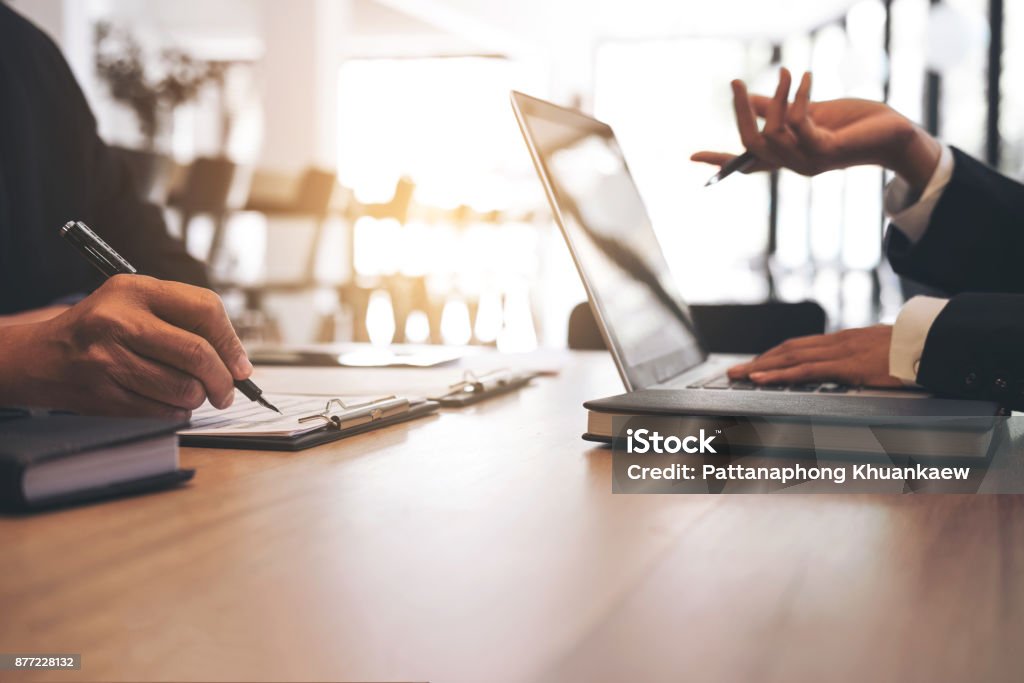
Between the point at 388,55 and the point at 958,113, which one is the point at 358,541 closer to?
the point at 958,113

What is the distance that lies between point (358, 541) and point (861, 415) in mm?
326

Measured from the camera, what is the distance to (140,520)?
1.32ft

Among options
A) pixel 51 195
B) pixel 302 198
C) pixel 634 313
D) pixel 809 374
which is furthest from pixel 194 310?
pixel 302 198

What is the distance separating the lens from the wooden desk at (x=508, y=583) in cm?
26

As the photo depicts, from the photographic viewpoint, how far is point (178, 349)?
53cm

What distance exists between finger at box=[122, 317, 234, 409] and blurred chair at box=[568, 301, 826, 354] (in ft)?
4.01

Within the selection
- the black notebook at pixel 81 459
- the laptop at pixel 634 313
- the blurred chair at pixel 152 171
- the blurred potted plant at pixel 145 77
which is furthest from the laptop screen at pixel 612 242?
the blurred potted plant at pixel 145 77

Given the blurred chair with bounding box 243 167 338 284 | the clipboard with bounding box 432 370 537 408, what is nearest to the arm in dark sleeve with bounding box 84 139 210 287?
the clipboard with bounding box 432 370 537 408

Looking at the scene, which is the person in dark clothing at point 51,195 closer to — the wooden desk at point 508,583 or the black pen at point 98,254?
the black pen at point 98,254

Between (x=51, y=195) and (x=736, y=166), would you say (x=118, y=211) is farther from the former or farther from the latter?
(x=736, y=166)

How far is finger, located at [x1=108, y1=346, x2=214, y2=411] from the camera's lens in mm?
539

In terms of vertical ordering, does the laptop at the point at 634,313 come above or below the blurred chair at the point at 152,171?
below

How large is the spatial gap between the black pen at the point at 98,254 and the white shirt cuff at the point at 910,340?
0.55m

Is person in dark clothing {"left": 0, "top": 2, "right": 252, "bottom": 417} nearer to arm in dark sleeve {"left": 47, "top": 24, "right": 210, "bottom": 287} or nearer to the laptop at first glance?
arm in dark sleeve {"left": 47, "top": 24, "right": 210, "bottom": 287}
